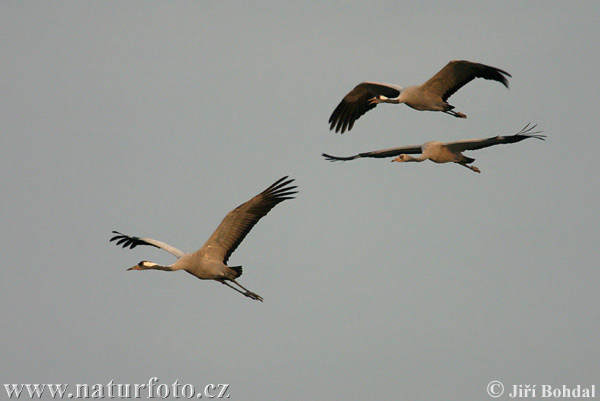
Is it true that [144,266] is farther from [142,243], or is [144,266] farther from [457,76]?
[457,76]

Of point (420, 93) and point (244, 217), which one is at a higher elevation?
point (420, 93)

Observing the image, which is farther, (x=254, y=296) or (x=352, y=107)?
(x=352, y=107)

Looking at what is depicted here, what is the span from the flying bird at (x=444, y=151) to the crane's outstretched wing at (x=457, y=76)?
1.00 m

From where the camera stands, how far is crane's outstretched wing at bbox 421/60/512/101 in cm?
1875

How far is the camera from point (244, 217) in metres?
16.4

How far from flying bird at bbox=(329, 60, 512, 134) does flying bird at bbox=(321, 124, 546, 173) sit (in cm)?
82

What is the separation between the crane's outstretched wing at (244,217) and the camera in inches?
642

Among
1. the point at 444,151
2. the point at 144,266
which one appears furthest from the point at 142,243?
the point at 444,151

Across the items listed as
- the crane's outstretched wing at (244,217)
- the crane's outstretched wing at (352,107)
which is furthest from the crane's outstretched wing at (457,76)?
the crane's outstretched wing at (244,217)

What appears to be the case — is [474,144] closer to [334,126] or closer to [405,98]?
[405,98]

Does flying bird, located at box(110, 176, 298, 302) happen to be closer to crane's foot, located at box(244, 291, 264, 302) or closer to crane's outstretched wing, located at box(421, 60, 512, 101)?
crane's foot, located at box(244, 291, 264, 302)

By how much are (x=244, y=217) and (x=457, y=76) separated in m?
5.14

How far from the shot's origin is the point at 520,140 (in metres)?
17.8

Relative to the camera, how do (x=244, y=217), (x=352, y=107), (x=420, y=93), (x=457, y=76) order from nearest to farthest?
(x=244, y=217) → (x=457, y=76) → (x=420, y=93) → (x=352, y=107)
